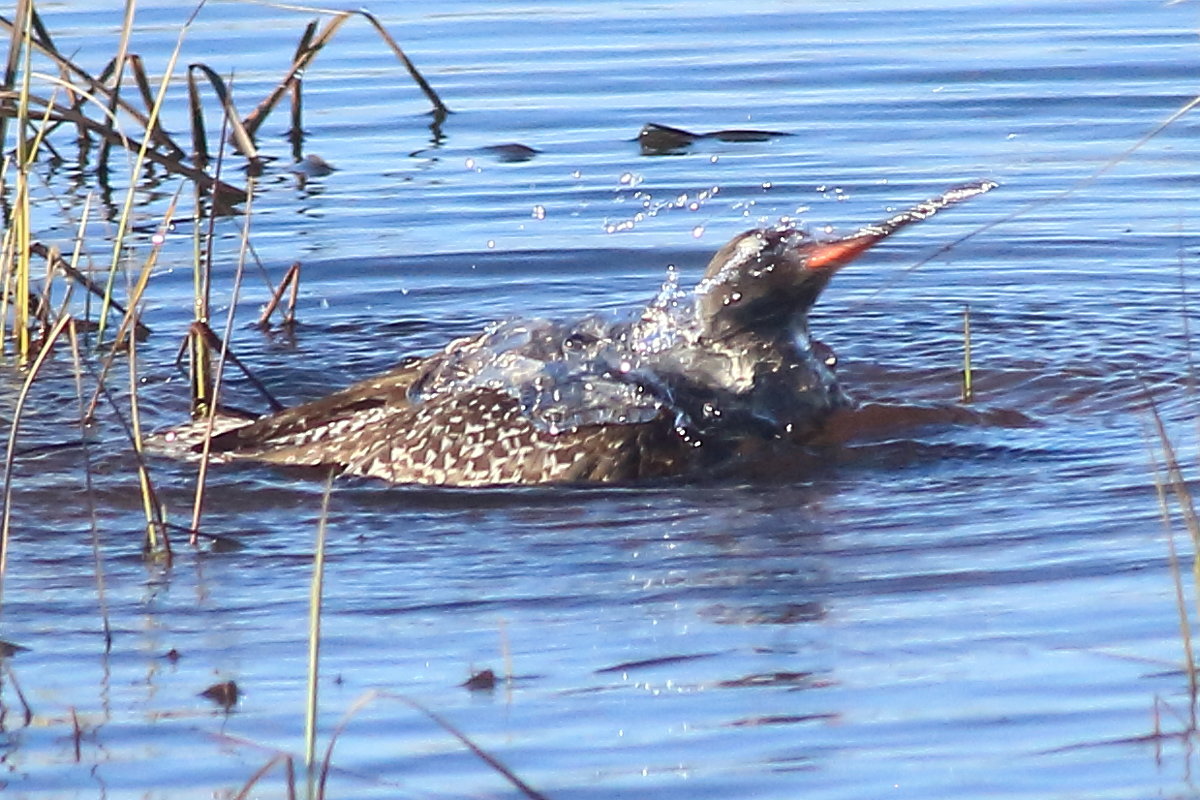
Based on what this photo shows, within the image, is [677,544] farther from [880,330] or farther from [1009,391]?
[880,330]

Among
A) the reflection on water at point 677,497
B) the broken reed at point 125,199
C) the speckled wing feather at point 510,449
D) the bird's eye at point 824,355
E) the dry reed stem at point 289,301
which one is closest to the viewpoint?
the reflection on water at point 677,497

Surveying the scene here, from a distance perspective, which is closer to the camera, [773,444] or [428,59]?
[773,444]

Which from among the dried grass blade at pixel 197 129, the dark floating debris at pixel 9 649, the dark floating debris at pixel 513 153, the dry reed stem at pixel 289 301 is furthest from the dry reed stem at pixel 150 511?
the dark floating debris at pixel 513 153

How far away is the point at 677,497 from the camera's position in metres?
6.16

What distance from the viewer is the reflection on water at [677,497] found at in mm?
4168

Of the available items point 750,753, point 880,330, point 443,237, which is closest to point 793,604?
point 750,753

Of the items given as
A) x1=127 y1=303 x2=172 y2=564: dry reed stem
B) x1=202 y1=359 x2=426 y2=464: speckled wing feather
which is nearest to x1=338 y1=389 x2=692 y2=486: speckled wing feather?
x1=202 y1=359 x2=426 y2=464: speckled wing feather

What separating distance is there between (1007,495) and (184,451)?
228 centimetres

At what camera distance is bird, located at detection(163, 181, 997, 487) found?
6332 millimetres

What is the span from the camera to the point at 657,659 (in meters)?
4.65

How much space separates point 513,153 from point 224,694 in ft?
20.0

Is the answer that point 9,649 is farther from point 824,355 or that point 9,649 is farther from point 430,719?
point 824,355

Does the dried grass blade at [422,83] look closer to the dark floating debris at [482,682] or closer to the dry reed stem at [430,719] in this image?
the dark floating debris at [482,682]

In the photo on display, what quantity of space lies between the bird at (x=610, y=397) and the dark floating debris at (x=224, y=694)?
1.87 meters
